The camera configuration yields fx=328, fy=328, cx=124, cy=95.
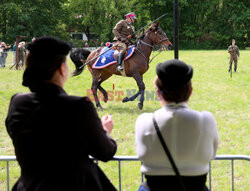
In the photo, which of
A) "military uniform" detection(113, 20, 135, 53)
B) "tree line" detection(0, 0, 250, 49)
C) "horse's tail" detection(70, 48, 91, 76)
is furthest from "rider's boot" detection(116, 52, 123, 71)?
"tree line" detection(0, 0, 250, 49)

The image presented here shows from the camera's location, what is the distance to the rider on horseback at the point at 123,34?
988cm

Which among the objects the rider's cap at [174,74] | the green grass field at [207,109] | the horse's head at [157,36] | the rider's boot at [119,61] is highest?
the rider's cap at [174,74]

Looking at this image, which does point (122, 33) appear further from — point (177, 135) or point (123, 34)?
point (177, 135)

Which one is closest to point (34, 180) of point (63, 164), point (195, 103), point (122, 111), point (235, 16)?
point (63, 164)

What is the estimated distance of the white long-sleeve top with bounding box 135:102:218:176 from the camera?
201cm

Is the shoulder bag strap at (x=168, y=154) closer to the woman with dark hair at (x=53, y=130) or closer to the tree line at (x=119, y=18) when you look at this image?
the woman with dark hair at (x=53, y=130)

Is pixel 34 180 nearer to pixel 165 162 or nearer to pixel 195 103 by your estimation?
pixel 165 162

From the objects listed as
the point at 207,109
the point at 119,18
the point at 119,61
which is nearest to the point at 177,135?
the point at 119,61

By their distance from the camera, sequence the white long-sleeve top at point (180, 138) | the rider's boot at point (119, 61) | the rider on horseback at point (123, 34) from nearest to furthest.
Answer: the white long-sleeve top at point (180, 138) → the rider on horseback at point (123, 34) → the rider's boot at point (119, 61)

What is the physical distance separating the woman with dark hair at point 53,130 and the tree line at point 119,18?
51493mm

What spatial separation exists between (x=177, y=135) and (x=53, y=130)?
747 mm

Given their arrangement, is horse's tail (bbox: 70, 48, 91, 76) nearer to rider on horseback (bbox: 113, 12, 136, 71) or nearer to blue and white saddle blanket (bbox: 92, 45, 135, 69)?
blue and white saddle blanket (bbox: 92, 45, 135, 69)

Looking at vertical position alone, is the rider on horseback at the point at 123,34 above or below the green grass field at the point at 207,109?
above

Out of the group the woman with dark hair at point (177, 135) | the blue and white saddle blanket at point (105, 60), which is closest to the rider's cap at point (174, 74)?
the woman with dark hair at point (177, 135)
